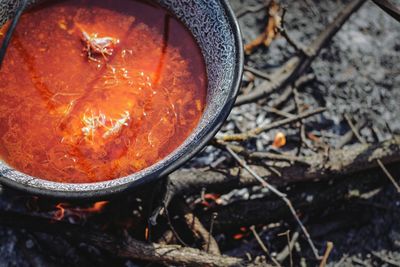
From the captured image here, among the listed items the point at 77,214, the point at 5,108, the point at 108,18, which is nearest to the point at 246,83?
the point at 108,18

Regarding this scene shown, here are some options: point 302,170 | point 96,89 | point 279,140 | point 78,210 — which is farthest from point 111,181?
point 279,140

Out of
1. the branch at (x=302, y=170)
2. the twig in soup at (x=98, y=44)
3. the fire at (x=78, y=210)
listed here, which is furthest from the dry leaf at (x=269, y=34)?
the fire at (x=78, y=210)

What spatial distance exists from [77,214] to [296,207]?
138 cm

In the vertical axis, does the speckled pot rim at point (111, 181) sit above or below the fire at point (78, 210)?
above

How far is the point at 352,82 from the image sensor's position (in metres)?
3.43

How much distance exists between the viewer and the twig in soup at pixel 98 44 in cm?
226

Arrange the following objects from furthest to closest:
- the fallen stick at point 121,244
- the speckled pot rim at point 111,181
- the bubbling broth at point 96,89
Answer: the fallen stick at point 121,244 < the bubbling broth at point 96,89 < the speckled pot rim at point 111,181

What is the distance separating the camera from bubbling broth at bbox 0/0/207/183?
6.63 feet

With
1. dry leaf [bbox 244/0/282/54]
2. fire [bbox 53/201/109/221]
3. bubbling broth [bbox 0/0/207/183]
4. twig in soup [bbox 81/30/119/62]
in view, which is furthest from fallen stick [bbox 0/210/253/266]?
dry leaf [bbox 244/0/282/54]

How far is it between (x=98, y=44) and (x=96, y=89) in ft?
0.82

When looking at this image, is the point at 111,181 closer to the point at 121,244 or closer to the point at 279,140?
the point at 121,244

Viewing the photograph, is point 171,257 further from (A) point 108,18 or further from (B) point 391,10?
(B) point 391,10

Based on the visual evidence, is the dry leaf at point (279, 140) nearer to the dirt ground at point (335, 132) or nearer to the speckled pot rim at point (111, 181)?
the dirt ground at point (335, 132)

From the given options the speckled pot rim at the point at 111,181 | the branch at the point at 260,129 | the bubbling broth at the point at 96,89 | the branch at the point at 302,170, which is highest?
the bubbling broth at the point at 96,89
